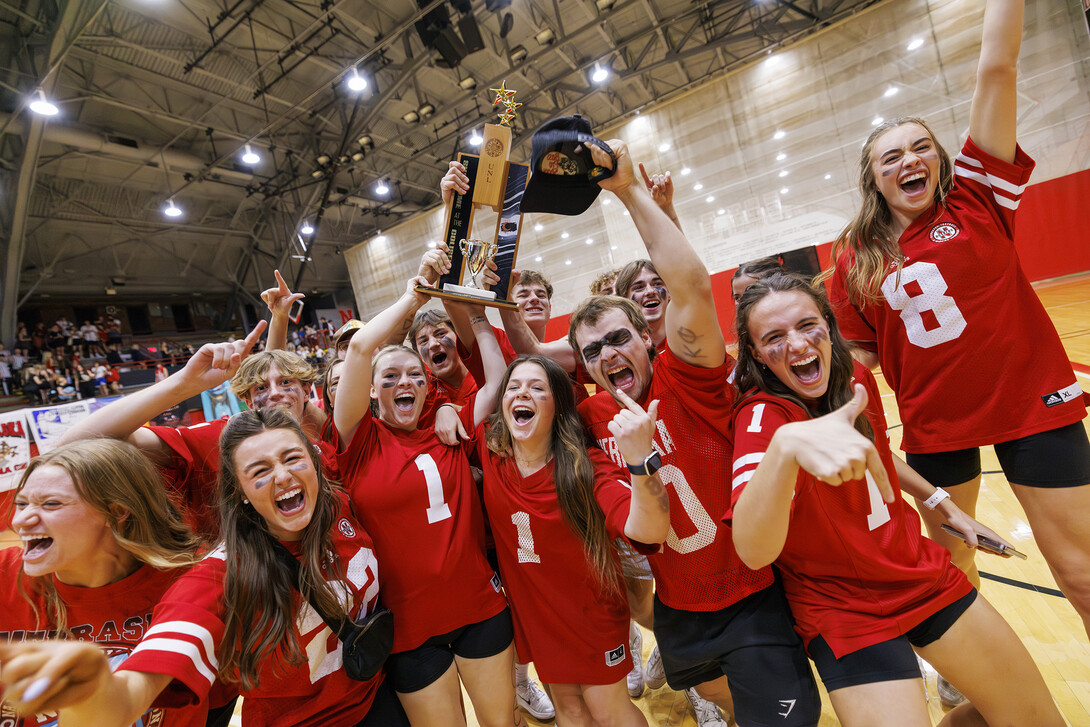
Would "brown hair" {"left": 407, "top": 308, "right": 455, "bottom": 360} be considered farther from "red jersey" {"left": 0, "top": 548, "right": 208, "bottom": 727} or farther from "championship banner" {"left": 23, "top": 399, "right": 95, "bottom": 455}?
"championship banner" {"left": 23, "top": 399, "right": 95, "bottom": 455}

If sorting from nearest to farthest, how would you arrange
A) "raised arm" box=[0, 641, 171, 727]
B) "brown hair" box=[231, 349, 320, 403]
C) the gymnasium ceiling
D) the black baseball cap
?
"raised arm" box=[0, 641, 171, 727] → the black baseball cap → "brown hair" box=[231, 349, 320, 403] → the gymnasium ceiling

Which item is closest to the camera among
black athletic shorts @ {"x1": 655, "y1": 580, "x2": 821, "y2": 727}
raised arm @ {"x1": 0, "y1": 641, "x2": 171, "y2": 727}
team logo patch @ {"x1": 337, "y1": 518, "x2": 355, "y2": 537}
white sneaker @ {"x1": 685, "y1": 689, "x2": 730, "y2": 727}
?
raised arm @ {"x1": 0, "y1": 641, "x2": 171, "y2": 727}

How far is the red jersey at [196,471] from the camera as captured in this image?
211cm

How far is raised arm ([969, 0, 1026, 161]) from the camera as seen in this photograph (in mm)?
1727

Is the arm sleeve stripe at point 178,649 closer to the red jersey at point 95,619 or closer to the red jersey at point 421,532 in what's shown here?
the red jersey at point 95,619

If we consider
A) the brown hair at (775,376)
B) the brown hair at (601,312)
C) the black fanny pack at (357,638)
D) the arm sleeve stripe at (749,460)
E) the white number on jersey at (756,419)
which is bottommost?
the black fanny pack at (357,638)

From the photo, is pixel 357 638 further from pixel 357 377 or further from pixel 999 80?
pixel 999 80

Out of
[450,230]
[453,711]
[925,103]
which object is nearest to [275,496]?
[453,711]

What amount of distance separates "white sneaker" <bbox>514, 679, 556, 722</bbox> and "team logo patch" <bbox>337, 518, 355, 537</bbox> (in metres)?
1.43

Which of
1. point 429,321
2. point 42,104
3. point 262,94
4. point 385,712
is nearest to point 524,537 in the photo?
point 385,712

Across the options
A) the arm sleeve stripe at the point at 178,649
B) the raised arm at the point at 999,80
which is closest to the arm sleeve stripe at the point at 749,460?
the raised arm at the point at 999,80

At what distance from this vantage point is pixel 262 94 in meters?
10.8

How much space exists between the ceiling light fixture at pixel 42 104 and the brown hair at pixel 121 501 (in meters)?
10.6

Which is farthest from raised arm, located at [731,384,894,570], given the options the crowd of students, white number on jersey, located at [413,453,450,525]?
white number on jersey, located at [413,453,450,525]
